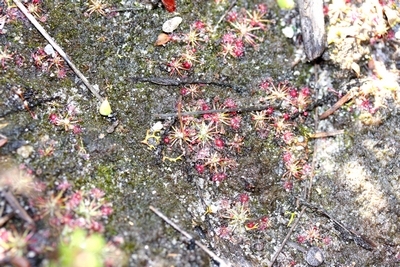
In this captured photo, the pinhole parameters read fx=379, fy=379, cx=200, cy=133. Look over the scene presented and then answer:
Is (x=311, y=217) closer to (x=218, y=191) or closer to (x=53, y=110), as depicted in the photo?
(x=218, y=191)

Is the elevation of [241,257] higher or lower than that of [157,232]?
lower

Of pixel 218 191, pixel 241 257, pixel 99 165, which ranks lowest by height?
pixel 241 257

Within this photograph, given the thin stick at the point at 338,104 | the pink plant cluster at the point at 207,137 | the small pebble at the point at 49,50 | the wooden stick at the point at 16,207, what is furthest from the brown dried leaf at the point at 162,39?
the wooden stick at the point at 16,207

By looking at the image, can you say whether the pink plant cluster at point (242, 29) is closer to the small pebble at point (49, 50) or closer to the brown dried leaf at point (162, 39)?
the brown dried leaf at point (162, 39)

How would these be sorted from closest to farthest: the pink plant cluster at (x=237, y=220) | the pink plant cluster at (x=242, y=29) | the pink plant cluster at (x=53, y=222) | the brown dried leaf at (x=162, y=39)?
1. the pink plant cluster at (x=53, y=222)
2. the pink plant cluster at (x=237, y=220)
3. the brown dried leaf at (x=162, y=39)
4. the pink plant cluster at (x=242, y=29)

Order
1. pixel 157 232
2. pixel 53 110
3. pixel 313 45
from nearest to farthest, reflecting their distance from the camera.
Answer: pixel 157 232, pixel 53 110, pixel 313 45

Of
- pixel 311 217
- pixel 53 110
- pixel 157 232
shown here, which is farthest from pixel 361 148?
pixel 53 110
